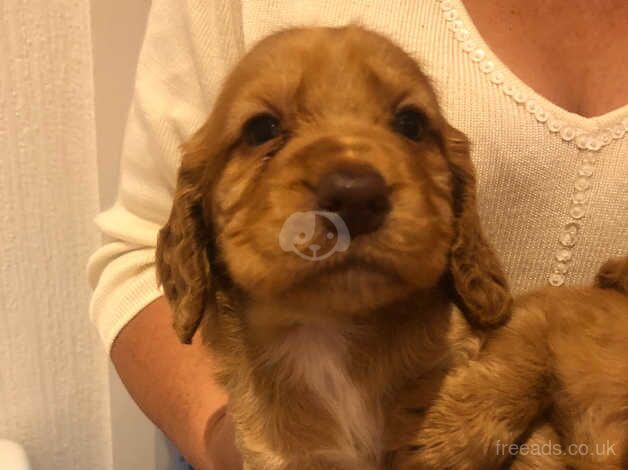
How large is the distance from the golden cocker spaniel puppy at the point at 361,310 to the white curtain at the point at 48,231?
106 centimetres

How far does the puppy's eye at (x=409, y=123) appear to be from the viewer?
45.3 inches

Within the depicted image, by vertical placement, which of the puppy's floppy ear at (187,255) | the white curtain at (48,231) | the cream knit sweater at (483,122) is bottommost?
the white curtain at (48,231)

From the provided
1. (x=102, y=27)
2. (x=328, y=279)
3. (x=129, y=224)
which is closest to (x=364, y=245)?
(x=328, y=279)

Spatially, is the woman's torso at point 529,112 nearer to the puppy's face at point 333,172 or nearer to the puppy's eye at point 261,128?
the puppy's face at point 333,172

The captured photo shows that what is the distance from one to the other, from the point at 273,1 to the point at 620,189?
29.9 inches

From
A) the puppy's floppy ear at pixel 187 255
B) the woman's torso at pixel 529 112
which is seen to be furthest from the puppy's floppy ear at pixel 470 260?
the puppy's floppy ear at pixel 187 255

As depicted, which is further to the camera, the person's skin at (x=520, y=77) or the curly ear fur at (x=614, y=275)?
the person's skin at (x=520, y=77)

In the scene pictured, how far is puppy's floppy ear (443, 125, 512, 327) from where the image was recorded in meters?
1.13

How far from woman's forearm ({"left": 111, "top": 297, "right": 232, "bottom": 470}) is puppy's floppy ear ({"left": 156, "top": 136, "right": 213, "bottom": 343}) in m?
0.28

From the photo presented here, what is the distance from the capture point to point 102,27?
2.13m

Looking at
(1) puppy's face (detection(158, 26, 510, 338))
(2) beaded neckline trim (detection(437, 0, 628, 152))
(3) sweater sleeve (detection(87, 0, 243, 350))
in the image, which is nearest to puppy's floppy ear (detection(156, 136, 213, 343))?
(1) puppy's face (detection(158, 26, 510, 338))

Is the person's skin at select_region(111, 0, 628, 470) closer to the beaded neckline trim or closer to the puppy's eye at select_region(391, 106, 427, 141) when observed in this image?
the beaded neckline trim

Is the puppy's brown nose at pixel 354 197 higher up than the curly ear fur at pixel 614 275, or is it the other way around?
the puppy's brown nose at pixel 354 197

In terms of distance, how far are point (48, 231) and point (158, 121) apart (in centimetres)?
91
